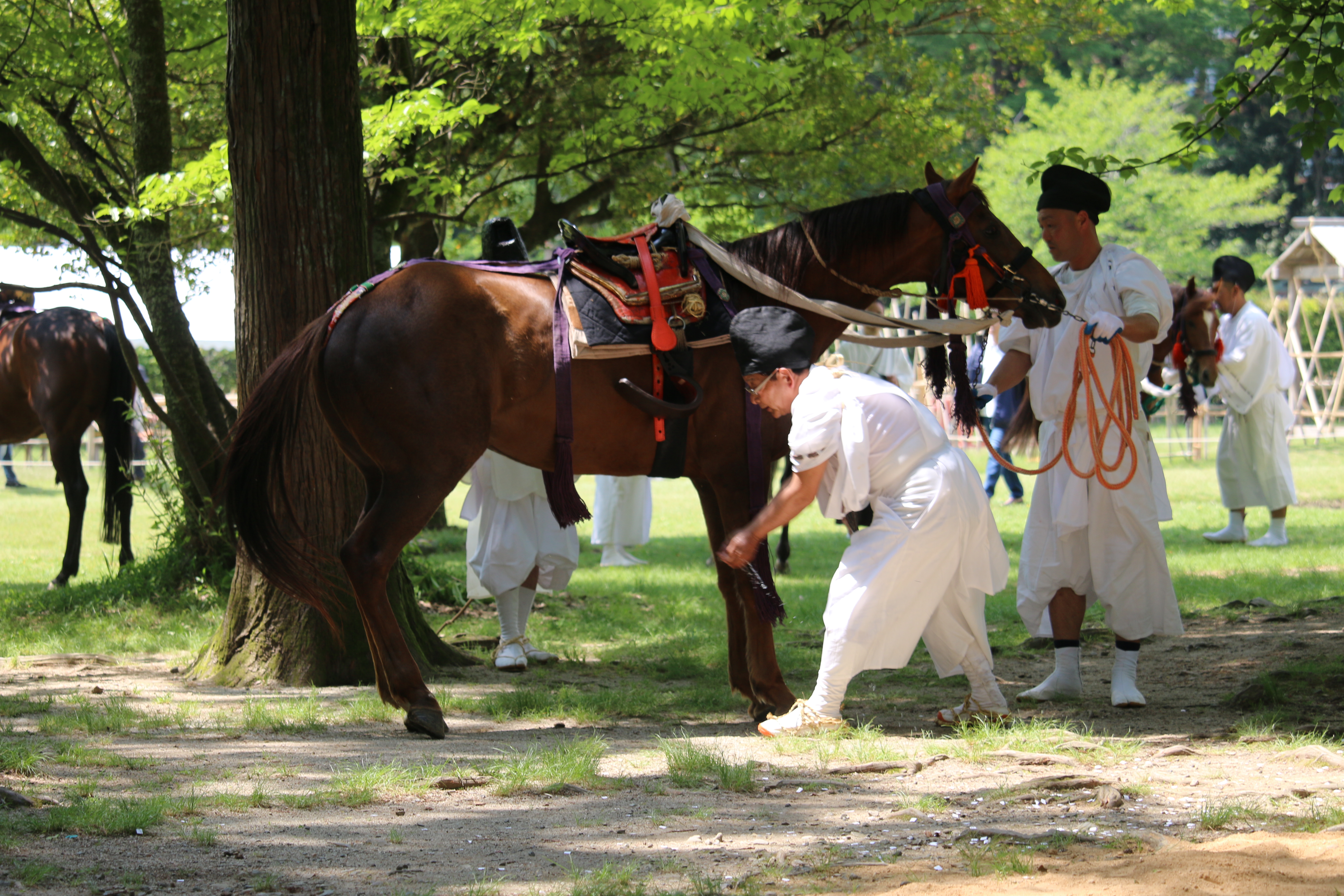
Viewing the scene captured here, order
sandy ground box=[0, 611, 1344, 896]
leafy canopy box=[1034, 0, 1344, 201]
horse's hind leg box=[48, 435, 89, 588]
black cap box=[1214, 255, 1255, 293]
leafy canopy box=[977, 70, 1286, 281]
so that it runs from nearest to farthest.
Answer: sandy ground box=[0, 611, 1344, 896] → leafy canopy box=[1034, 0, 1344, 201] → horse's hind leg box=[48, 435, 89, 588] → black cap box=[1214, 255, 1255, 293] → leafy canopy box=[977, 70, 1286, 281]

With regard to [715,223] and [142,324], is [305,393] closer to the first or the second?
[142,324]

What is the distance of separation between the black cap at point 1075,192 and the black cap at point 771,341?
61.0 inches

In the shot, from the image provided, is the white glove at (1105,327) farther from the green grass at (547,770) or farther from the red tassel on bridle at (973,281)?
the green grass at (547,770)

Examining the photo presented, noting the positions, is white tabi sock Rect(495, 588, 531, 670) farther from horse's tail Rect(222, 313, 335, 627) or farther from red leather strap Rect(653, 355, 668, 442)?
red leather strap Rect(653, 355, 668, 442)

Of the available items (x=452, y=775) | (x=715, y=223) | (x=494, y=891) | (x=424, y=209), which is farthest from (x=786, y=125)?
(x=494, y=891)

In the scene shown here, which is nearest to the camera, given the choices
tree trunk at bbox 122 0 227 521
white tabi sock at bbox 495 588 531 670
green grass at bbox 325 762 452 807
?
green grass at bbox 325 762 452 807

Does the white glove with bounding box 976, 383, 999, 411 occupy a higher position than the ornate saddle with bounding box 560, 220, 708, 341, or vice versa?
the ornate saddle with bounding box 560, 220, 708, 341

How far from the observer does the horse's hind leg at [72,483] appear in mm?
9297

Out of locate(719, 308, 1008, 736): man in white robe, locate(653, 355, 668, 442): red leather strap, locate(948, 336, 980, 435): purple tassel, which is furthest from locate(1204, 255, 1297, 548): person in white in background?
locate(653, 355, 668, 442): red leather strap

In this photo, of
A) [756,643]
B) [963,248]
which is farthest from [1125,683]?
[963,248]

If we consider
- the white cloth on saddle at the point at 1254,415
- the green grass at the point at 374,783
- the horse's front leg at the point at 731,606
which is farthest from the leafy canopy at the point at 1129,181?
the green grass at the point at 374,783

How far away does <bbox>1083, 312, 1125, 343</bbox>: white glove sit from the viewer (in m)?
5.02

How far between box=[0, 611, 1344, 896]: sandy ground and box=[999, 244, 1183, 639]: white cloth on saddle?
0.54 metres

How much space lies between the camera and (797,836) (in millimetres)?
3250
